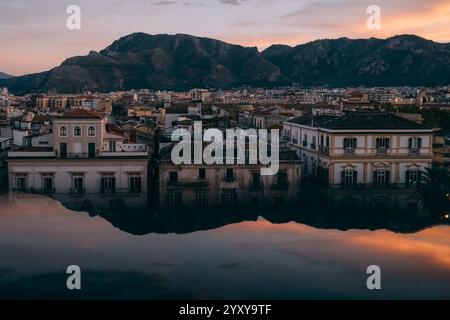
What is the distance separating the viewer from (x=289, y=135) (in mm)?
35594

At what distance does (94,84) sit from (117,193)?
159994mm

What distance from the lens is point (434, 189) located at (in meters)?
27.2

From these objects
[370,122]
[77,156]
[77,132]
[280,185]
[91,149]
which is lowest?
[280,185]

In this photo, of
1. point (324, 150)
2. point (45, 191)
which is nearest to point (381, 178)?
point (324, 150)

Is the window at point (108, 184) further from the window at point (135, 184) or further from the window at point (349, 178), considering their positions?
the window at point (349, 178)

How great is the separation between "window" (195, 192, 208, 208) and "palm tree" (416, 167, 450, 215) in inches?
362

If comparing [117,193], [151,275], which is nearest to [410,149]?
[117,193]

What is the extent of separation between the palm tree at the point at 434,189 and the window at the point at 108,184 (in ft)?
43.0

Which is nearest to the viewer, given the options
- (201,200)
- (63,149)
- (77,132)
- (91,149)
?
(201,200)

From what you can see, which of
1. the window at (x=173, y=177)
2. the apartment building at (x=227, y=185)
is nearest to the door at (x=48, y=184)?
Answer: the apartment building at (x=227, y=185)

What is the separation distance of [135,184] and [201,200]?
9.68 feet

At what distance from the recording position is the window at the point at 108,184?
26.8 metres

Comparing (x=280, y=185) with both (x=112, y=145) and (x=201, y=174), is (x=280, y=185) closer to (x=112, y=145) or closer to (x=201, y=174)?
(x=201, y=174)
